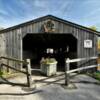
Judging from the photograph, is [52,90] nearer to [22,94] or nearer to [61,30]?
[22,94]

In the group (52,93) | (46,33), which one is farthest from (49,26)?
(52,93)

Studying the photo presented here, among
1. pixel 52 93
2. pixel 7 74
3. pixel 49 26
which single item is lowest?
pixel 52 93

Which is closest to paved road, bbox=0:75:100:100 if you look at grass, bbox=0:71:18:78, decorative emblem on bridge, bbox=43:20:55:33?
grass, bbox=0:71:18:78

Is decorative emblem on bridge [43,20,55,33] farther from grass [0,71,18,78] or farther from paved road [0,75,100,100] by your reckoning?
paved road [0,75,100,100]

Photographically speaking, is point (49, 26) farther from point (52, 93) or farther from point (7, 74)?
point (52, 93)

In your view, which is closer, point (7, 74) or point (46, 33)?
point (7, 74)

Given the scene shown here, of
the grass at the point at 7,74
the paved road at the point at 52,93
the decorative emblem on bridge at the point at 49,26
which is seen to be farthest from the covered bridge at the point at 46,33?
the paved road at the point at 52,93

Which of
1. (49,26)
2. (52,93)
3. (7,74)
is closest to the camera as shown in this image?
(52,93)

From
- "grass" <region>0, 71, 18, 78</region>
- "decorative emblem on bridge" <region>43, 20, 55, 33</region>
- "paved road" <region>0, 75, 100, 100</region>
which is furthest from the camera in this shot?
"decorative emblem on bridge" <region>43, 20, 55, 33</region>

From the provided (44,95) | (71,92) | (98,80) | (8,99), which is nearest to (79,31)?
(98,80)

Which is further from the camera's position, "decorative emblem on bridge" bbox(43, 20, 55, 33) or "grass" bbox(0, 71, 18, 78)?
"decorative emblem on bridge" bbox(43, 20, 55, 33)

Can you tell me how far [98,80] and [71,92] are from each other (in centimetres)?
291

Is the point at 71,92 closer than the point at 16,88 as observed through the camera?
Yes

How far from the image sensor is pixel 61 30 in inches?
431
